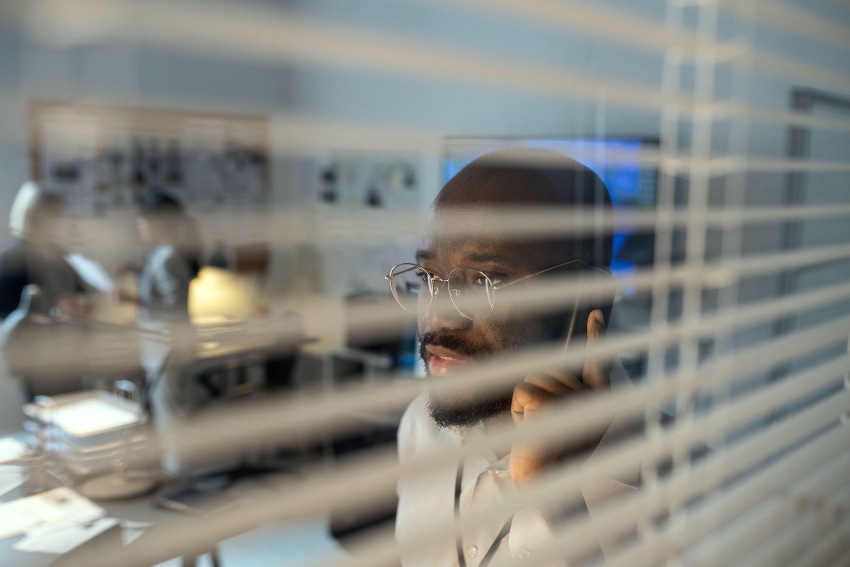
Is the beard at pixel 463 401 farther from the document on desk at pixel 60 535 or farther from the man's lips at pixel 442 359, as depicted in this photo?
the document on desk at pixel 60 535

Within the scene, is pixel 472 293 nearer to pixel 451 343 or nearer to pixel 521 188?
pixel 451 343

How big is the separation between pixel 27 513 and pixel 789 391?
90cm

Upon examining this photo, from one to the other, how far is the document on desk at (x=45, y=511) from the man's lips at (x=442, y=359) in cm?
34

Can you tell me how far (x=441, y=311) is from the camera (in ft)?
2.28

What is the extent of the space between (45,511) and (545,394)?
1.48 ft

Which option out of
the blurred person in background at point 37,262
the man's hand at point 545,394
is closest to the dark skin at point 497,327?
the man's hand at point 545,394

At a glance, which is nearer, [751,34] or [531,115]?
[751,34]

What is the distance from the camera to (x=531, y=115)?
3748 mm

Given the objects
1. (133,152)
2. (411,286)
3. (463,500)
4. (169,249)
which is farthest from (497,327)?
(133,152)

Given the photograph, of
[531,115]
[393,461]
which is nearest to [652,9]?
[531,115]

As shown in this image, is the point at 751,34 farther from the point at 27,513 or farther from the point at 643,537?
the point at 27,513

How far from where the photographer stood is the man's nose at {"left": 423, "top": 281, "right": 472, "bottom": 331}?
0.68m

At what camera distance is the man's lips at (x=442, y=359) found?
0.66 meters

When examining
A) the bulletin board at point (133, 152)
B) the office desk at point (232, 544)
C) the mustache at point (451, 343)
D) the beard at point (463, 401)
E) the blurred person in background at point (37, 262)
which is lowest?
the office desk at point (232, 544)
